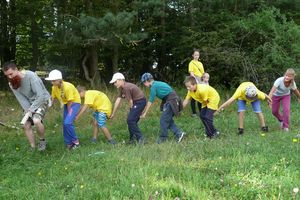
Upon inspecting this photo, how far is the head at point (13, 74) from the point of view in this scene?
26.9 ft

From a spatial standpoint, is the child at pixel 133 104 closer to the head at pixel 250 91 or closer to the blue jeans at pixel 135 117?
the blue jeans at pixel 135 117

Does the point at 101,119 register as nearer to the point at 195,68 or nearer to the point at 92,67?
the point at 195,68

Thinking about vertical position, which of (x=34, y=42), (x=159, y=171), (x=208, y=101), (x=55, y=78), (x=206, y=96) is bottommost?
(x=159, y=171)

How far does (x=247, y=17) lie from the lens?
60.0 feet

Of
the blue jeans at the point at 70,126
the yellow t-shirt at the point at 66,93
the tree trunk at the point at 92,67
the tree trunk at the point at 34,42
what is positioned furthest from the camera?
the tree trunk at the point at 34,42

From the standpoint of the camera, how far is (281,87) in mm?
9703

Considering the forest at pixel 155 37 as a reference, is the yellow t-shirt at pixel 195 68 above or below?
below

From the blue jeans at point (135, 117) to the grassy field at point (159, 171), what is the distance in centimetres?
34

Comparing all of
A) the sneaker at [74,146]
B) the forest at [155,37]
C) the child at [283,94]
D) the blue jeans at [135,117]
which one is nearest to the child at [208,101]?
the blue jeans at [135,117]

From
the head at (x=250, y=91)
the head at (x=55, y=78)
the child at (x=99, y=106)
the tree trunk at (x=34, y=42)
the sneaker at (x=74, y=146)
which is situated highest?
the tree trunk at (x=34, y=42)

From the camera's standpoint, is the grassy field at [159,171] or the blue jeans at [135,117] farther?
the blue jeans at [135,117]

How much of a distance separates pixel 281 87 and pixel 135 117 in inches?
131

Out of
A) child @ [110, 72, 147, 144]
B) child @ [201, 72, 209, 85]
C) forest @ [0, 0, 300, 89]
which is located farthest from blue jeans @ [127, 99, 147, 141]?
forest @ [0, 0, 300, 89]

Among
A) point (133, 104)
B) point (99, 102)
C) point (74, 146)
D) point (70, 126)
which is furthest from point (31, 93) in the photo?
point (133, 104)
